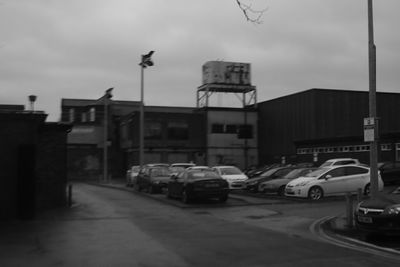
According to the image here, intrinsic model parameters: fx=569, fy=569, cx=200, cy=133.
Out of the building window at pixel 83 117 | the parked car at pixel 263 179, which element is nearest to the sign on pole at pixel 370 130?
the parked car at pixel 263 179

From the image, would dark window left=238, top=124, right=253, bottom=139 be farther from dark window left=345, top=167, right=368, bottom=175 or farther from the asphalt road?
the asphalt road

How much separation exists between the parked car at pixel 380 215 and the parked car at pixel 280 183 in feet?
45.4

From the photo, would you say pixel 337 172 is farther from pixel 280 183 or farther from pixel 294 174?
pixel 294 174

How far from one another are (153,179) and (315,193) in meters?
10.1

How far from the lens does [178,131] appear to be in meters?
62.0

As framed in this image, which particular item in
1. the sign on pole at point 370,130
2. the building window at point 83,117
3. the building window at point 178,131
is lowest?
the sign on pole at point 370,130

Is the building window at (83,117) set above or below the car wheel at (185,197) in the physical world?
above

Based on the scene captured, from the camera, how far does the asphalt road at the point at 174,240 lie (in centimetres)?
1012

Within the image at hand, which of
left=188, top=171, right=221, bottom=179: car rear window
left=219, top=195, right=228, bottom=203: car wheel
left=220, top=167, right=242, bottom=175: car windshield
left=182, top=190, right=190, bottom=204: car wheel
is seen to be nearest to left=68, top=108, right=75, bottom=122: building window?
left=220, top=167, right=242, bottom=175: car windshield

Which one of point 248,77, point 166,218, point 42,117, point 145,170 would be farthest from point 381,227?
point 248,77

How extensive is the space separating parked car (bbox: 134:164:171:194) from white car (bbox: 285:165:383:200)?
8334mm

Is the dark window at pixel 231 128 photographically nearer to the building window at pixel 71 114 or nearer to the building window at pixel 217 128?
the building window at pixel 217 128

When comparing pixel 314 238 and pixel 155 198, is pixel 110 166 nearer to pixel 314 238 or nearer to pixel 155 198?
pixel 155 198

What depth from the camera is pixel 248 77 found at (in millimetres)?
66000
